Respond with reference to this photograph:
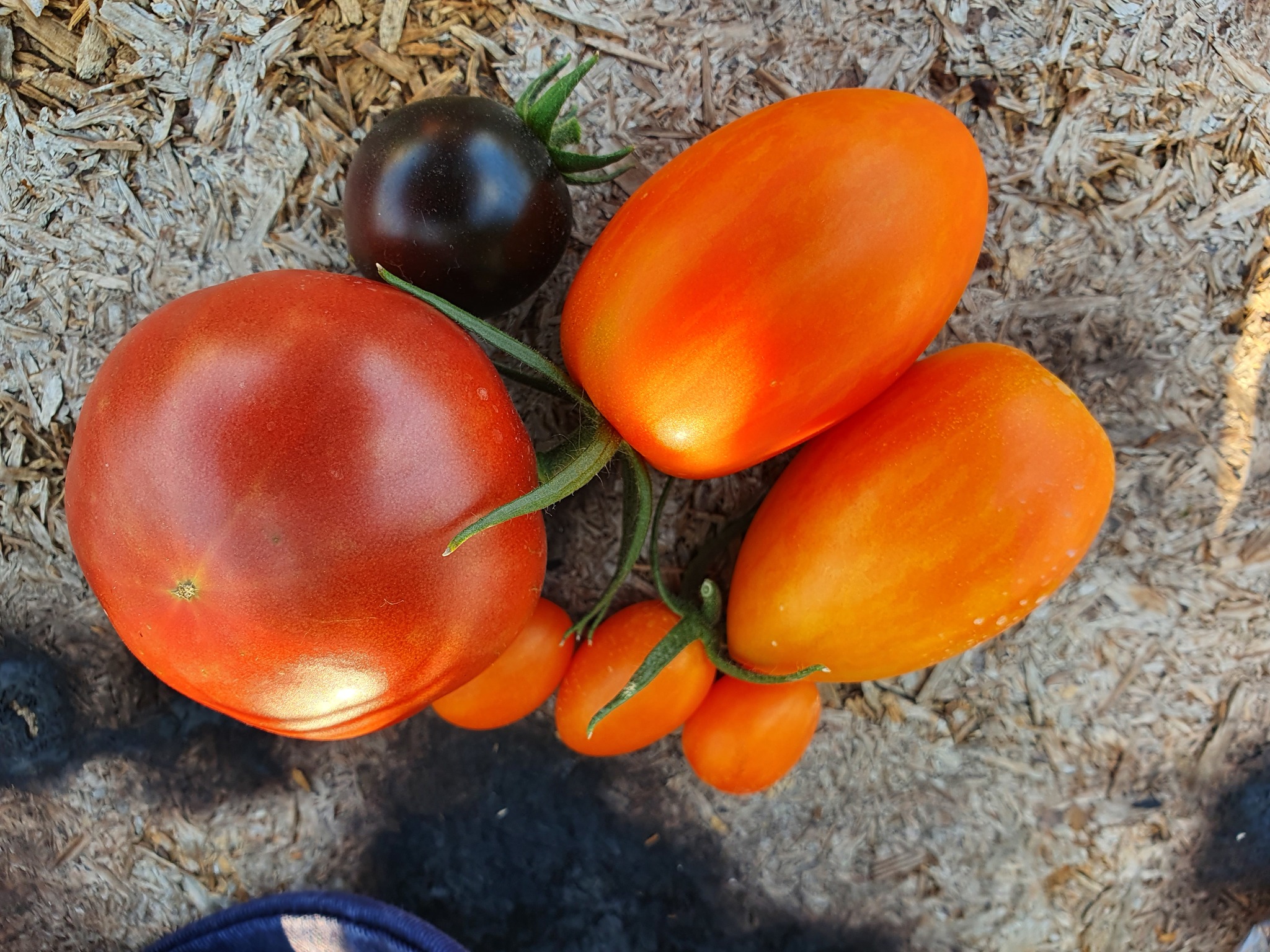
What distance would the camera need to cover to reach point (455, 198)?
99 cm

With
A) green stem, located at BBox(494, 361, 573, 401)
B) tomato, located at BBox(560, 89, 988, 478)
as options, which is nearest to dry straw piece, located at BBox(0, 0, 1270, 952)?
green stem, located at BBox(494, 361, 573, 401)

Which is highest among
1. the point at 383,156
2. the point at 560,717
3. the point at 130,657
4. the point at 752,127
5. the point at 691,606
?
the point at 752,127

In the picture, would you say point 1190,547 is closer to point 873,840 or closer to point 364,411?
point 873,840

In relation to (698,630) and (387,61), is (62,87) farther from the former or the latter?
(698,630)

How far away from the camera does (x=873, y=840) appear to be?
143cm

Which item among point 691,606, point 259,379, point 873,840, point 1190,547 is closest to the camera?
point 259,379

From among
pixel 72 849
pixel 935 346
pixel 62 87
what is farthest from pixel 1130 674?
pixel 62 87

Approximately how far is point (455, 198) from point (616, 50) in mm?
418

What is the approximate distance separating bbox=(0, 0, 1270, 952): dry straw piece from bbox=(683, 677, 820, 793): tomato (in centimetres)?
20

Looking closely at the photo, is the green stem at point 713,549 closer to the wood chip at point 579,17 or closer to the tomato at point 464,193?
the tomato at point 464,193

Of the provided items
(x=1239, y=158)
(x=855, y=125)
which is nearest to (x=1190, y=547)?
(x=1239, y=158)

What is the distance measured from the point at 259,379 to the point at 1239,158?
135 centimetres

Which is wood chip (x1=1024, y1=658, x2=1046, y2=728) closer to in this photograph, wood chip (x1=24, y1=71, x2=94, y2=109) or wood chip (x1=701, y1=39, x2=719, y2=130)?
wood chip (x1=701, y1=39, x2=719, y2=130)

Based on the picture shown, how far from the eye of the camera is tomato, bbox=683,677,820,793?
1.17 metres
